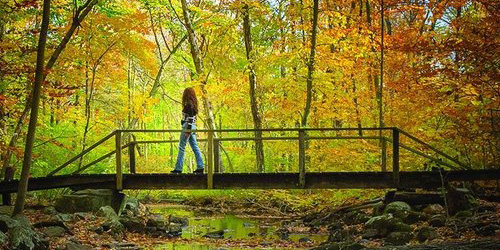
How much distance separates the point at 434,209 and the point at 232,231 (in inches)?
197

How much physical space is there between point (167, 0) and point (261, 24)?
3608 mm

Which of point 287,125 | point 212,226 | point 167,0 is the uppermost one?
point 167,0

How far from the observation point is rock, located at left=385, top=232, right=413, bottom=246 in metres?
9.31

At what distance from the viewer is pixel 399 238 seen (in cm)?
948

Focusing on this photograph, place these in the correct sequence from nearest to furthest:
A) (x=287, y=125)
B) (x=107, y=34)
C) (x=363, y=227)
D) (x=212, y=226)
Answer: (x=363, y=227)
(x=212, y=226)
(x=107, y=34)
(x=287, y=125)

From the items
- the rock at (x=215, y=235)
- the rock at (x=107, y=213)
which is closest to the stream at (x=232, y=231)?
the rock at (x=215, y=235)

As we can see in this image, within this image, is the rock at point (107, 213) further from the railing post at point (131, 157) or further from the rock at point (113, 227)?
the railing post at point (131, 157)

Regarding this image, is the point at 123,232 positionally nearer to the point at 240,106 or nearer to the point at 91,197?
the point at 91,197

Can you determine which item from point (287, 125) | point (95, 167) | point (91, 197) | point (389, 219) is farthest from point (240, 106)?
point (389, 219)

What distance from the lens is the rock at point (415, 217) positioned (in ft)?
35.3

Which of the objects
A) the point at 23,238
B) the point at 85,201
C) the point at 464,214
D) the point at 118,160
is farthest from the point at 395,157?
the point at 23,238

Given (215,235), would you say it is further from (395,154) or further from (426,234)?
(426,234)

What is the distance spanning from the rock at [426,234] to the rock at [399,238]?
214 mm

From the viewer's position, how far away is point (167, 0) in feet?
62.6
